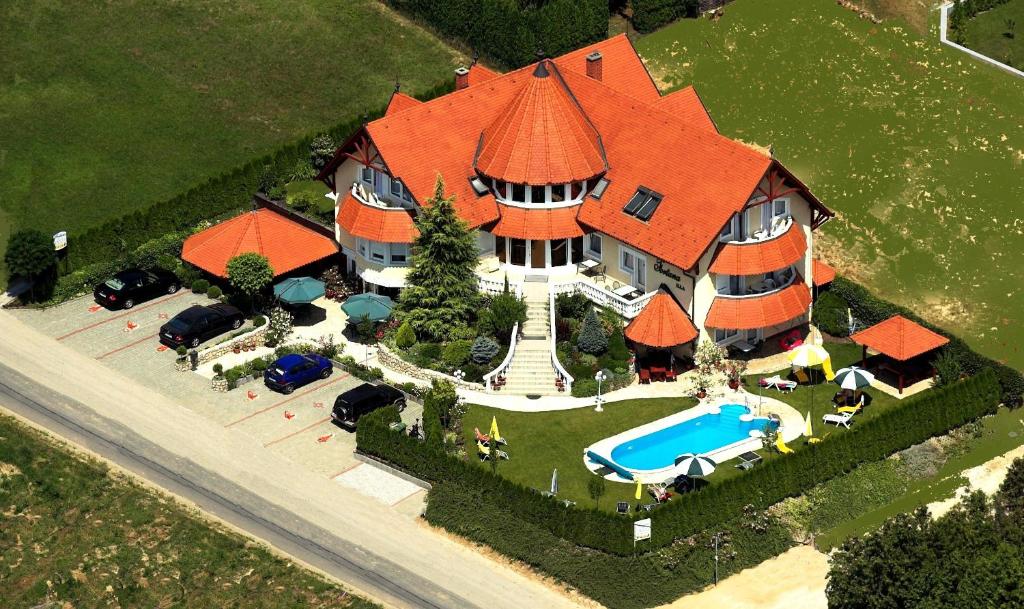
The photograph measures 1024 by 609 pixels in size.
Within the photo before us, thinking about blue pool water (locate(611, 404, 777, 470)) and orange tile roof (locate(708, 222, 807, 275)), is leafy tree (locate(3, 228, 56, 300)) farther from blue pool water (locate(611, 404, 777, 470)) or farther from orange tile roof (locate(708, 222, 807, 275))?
orange tile roof (locate(708, 222, 807, 275))

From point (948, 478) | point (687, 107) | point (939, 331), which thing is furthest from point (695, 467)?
point (687, 107)

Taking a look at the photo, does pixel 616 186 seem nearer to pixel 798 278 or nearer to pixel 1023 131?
pixel 798 278

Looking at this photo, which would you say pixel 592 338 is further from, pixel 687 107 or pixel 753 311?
pixel 687 107

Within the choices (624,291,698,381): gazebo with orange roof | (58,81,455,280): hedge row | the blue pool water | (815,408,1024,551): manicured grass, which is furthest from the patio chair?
(58,81,455,280): hedge row

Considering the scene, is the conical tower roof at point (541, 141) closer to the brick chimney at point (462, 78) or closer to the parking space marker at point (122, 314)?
the brick chimney at point (462, 78)

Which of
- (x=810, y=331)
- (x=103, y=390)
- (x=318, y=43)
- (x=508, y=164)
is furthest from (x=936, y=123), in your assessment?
(x=103, y=390)
